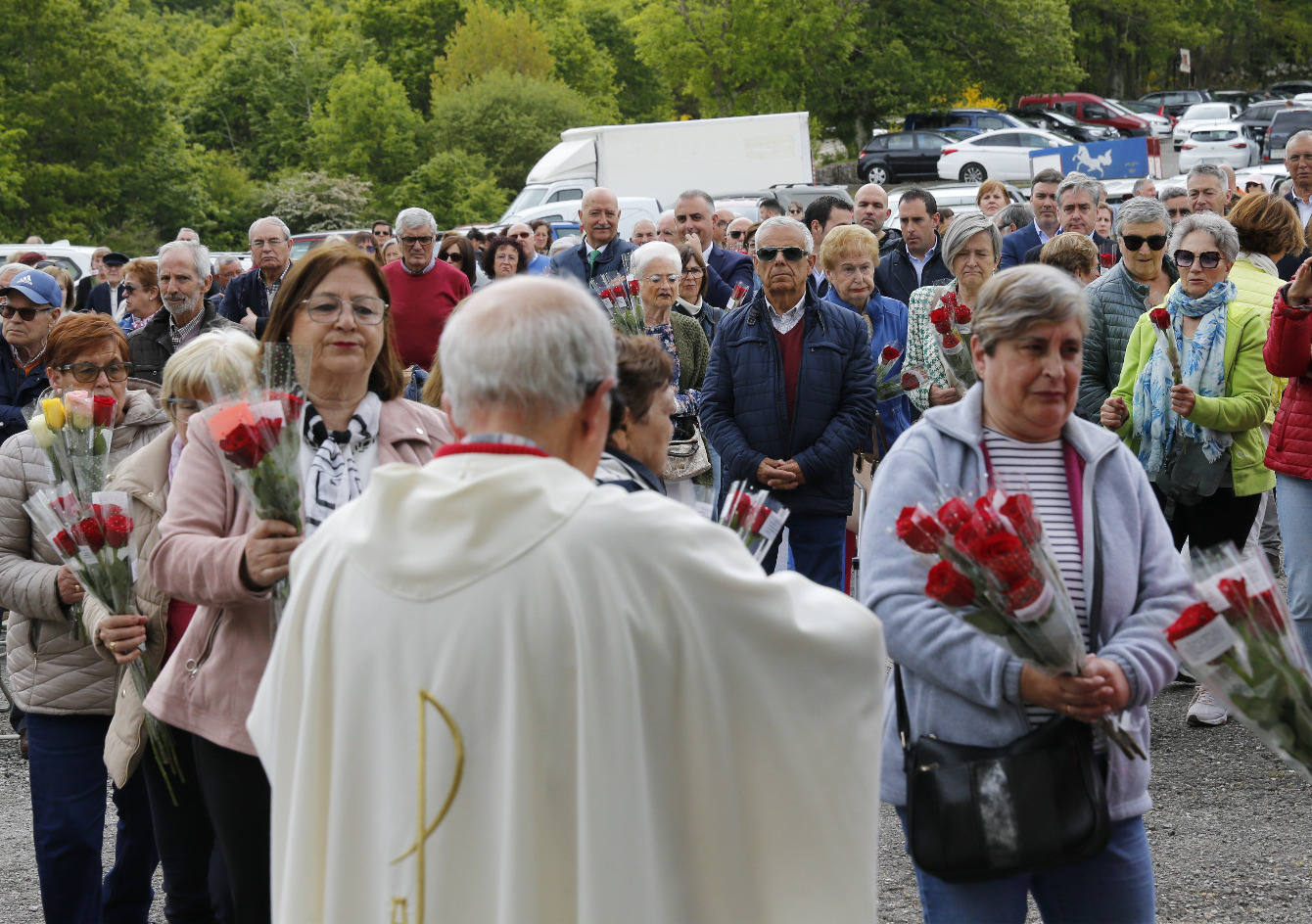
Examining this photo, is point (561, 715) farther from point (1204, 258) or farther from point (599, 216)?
point (599, 216)

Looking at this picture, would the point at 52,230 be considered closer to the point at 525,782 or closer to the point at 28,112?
the point at 28,112

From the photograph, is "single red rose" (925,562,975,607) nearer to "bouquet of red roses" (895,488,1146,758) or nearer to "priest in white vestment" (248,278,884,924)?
"bouquet of red roses" (895,488,1146,758)

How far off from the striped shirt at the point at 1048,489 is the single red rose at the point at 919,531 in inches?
12.6

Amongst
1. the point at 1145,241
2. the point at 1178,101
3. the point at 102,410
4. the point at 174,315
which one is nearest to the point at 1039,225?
the point at 1145,241

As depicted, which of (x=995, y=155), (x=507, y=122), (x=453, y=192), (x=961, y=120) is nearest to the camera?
(x=995, y=155)

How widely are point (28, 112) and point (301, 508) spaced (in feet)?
125

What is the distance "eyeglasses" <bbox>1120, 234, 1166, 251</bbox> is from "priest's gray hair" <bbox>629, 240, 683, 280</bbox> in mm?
2248

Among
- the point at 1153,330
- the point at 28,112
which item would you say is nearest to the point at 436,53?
the point at 28,112

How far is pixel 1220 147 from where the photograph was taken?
39.1 m

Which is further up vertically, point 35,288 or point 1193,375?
point 35,288

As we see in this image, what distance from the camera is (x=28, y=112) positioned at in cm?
3741

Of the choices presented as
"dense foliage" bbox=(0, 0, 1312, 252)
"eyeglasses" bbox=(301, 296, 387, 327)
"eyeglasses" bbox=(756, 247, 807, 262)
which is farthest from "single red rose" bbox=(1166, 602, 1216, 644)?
"dense foliage" bbox=(0, 0, 1312, 252)

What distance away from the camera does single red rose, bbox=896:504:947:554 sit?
3.04m

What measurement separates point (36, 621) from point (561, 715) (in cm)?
293
